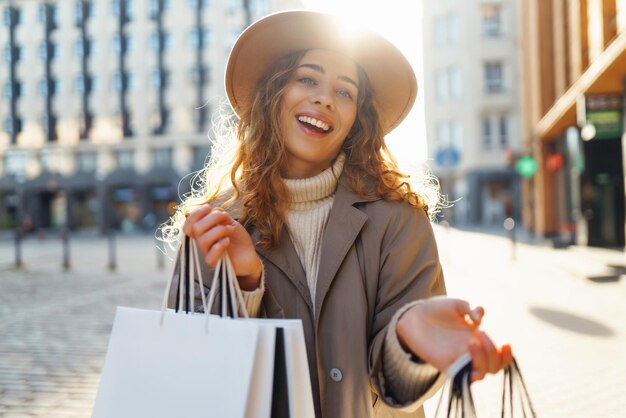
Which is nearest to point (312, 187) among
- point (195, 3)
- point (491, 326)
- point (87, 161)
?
A: point (491, 326)

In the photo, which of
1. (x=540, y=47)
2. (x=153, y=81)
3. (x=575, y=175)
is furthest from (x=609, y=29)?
(x=153, y=81)

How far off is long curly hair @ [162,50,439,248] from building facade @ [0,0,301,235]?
41.4 meters

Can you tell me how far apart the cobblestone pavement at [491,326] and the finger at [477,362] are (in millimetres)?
3397

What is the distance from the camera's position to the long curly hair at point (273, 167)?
180 centimetres

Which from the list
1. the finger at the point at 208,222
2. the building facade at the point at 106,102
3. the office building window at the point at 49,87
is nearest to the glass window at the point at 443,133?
the building facade at the point at 106,102

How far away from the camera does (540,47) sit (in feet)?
73.1

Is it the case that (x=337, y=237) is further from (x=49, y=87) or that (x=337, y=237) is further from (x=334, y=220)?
(x=49, y=87)

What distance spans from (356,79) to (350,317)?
0.85m

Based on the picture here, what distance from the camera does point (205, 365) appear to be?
1304mm

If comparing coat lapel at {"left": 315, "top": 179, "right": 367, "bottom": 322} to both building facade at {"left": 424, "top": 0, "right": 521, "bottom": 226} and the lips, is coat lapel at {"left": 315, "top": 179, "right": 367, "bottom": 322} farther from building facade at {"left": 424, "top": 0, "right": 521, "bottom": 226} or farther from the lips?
building facade at {"left": 424, "top": 0, "right": 521, "bottom": 226}

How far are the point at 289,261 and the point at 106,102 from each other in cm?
4719

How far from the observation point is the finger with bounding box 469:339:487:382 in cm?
111

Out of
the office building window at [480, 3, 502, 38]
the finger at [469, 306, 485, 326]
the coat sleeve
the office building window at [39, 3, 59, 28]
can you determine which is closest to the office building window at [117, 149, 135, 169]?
the office building window at [39, 3, 59, 28]

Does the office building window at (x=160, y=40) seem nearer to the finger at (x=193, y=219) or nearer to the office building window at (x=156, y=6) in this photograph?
the office building window at (x=156, y=6)
